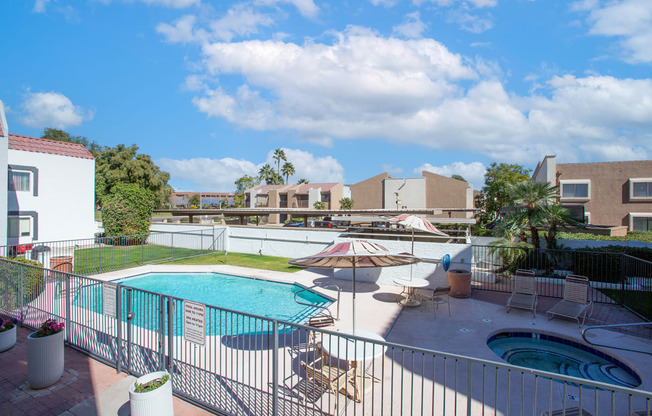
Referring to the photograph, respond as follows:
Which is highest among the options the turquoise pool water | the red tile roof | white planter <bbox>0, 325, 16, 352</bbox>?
the red tile roof

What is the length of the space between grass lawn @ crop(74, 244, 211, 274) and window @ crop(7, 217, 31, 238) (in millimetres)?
4161

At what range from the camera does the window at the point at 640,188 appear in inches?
1114

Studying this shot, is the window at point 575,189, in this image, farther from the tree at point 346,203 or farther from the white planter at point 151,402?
the white planter at point 151,402

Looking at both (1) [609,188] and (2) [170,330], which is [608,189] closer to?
(1) [609,188]

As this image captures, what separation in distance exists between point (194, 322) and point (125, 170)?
36.4 metres

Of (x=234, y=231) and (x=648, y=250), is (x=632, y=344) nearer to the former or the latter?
(x=648, y=250)

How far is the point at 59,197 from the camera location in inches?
870

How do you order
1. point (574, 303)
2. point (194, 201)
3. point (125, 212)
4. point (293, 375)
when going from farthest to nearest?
point (194, 201) < point (125, 212) < point (574, 303) < point (293, 375)

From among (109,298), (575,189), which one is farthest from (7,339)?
(575,189)

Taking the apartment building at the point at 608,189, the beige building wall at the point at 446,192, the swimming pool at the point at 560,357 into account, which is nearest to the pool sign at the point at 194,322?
the swimming pool at the point at 560,357

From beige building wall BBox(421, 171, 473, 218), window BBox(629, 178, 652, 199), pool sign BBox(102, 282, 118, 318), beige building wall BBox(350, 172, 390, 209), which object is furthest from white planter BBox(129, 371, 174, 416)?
beige building wall BBox(350, 172, 390, 209)

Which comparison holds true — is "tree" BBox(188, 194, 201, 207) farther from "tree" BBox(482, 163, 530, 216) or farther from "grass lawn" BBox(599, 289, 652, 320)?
"grass lawn" BBox(599, 289, 652, 320)

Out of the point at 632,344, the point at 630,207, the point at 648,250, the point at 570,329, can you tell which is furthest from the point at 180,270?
the point at 630,207

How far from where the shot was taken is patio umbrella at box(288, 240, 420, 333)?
588 centimetres
